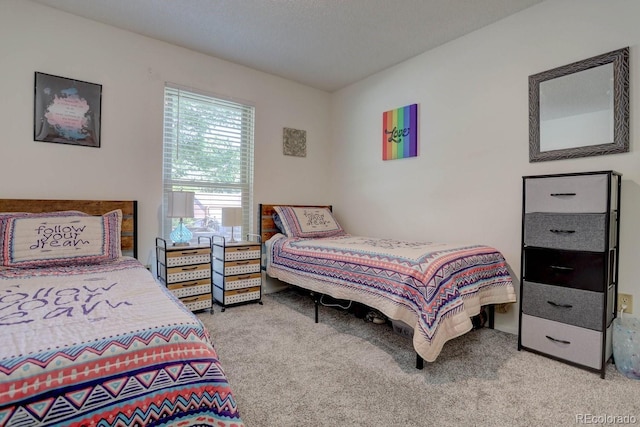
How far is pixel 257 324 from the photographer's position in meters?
2.70

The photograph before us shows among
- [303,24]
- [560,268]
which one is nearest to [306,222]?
[303,24]

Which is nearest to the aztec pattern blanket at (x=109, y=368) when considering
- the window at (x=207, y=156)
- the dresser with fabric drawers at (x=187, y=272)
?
the dresser with fabric drawers at (x=187, y=272)

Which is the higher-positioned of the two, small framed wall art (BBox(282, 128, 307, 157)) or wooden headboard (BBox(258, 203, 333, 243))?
small framed wall art (BBox(282, 128, 307, 157))

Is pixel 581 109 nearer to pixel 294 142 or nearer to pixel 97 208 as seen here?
pixel 294 142

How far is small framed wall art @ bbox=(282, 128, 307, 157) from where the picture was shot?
12.9ft

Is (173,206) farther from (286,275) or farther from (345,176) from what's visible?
(345,176)

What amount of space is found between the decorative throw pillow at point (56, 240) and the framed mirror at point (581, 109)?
10.8 ft

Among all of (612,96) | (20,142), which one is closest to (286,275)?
(20,142)

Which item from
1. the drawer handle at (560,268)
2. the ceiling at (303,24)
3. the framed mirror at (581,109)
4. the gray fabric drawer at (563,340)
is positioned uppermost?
the ceiling at (303,24)

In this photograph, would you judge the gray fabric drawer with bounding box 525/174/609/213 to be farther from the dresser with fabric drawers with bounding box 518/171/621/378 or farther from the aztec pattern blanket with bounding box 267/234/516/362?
the aztec pattern blanket with bounding box 267/234/516/362

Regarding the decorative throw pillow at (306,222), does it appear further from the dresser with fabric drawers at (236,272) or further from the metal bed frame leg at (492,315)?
the metal bed frame leg at (492,315)

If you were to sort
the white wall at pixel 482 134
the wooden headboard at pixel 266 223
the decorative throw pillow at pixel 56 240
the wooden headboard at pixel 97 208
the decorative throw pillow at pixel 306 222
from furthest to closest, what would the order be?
the wooden headboard at pixel 266 223
the decorative throw pillow at pixel 306 222
the wooden headboard at pixel 97 208
the white wall at pixel 482 134
the decorative throw pillow at pixel 56 240

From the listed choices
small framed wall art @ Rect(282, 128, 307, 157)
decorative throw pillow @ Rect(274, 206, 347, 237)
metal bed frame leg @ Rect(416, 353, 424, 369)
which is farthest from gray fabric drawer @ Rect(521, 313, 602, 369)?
small framed wall art @ Rect(282, 128, 307, 157)

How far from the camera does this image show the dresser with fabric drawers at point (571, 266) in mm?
1886
